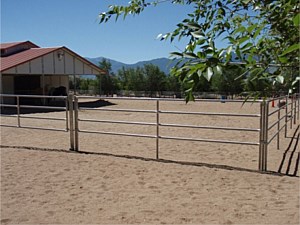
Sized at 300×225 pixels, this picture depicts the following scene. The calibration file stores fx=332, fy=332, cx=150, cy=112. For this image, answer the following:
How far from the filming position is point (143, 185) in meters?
4.60

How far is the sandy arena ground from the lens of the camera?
3537 mm

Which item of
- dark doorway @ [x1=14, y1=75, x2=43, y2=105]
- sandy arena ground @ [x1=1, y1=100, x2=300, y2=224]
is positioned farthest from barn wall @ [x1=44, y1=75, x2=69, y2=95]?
sandy arena ground @ [x1=1, y1=100, x2=300, y2=224]

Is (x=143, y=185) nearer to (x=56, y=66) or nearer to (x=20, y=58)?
(x=20, y=58)

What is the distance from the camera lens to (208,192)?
4.30 m

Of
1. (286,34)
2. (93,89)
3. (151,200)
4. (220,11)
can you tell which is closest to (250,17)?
(220,11)

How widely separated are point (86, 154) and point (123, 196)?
2.64 metres

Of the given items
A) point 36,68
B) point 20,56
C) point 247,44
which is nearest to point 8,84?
point 20,56

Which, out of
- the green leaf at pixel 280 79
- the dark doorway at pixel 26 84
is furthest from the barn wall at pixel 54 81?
the green leaf at pixel 280 79

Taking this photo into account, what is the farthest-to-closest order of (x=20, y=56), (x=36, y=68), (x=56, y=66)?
1. (x=56, y=66)
2. (x=20, y=56)
3. (x=36, y=68)

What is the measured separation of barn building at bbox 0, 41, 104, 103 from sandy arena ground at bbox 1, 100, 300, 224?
1402cm

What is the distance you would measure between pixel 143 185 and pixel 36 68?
18.3m

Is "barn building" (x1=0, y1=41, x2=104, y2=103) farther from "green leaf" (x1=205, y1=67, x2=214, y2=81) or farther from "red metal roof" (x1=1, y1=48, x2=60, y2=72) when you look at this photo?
"green leaf" (x1=205, y1=67, x2=214, y2=81)

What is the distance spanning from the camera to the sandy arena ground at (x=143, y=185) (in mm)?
3537

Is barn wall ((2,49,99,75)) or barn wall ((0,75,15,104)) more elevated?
barn wall ((2,49,99,75))
